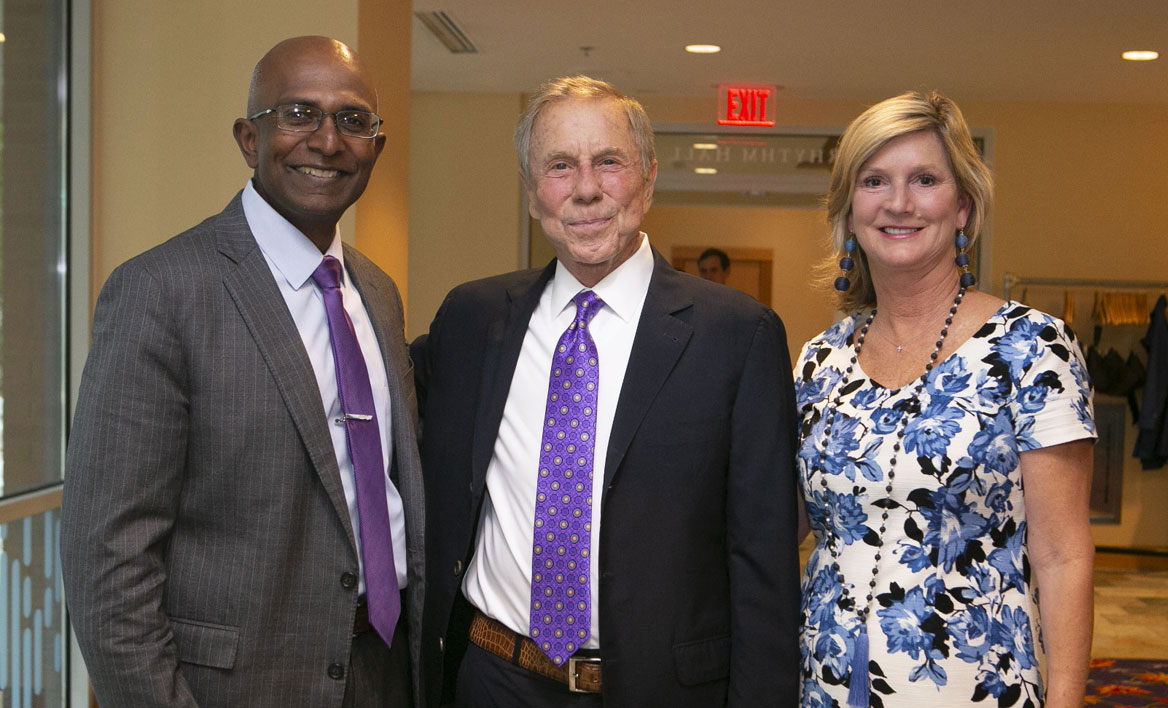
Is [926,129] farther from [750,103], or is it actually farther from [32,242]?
[750,103]

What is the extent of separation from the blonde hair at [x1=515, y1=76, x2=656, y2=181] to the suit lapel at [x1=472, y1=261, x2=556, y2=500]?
22cm

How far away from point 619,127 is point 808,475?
0.72 m

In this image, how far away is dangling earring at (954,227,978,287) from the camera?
6.38 feet

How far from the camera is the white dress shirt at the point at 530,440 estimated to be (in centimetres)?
183

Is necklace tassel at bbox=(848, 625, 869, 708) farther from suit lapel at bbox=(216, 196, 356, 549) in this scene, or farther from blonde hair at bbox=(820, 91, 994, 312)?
suit lapel at bbox=(216, 196, 356, 549)

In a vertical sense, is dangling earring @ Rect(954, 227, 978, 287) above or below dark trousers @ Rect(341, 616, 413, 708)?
above

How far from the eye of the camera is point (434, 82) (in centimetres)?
750

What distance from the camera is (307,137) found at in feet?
5.63

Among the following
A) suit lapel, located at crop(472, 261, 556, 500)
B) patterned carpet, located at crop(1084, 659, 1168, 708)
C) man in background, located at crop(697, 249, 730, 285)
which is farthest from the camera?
man in background, located at crop(697, 249, 730, 285)

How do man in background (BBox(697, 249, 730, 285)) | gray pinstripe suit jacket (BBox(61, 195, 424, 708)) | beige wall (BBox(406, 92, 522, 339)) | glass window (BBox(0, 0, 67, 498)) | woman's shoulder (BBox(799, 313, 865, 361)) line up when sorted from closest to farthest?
gray pinstripe suit jacket (BBox(61, 195, 424, 708)) → woman's shoulder (BBox(799, 313, 865, 361)) → glass window (BBox(0, 0, 67, 498)) → beige wall (BBox(406, 92, 522, 339)) → man in background (BBox(697, 249, 730, 285))

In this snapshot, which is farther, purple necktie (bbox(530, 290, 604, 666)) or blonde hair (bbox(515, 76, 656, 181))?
blonde hair (bbox(515, 76, 656, 181))

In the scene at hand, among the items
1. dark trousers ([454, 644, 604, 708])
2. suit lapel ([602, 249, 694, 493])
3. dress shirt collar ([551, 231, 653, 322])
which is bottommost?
dark trousers ([454, 644, 604, 708])

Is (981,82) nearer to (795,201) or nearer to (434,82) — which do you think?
(795,201)

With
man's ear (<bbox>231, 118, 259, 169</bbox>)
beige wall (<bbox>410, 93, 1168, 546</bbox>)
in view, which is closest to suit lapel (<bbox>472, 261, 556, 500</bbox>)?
man's ear (<bbox>231, 118, 259, 169</bbox>)
